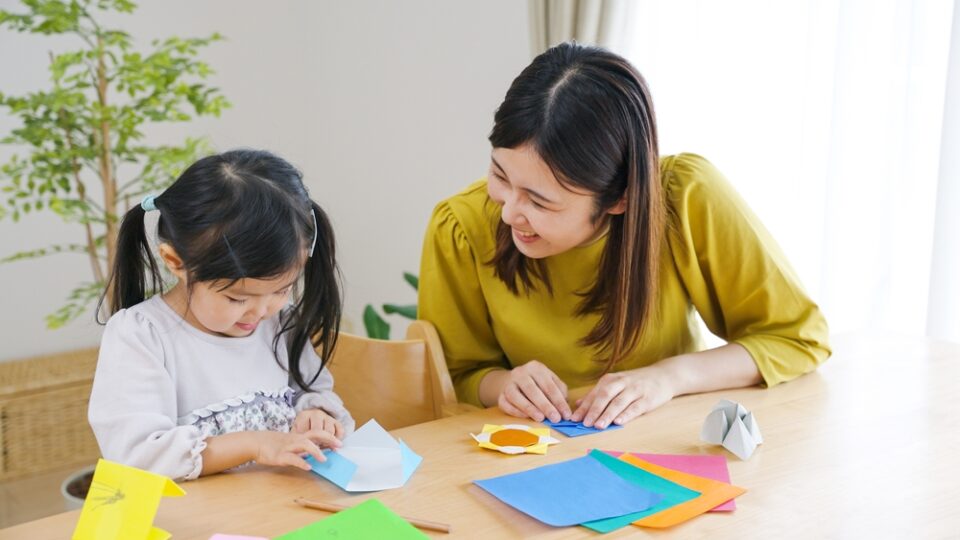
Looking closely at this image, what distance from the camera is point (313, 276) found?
151 centimetres

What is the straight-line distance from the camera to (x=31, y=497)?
10.1ft

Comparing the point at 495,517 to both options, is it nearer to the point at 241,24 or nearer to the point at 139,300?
the point at 139,300

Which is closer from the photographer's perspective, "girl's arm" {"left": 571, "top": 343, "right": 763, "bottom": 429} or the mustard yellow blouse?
"girl's arm" {"left": 571, "top": 343, "right": 763, "bottom": 429}

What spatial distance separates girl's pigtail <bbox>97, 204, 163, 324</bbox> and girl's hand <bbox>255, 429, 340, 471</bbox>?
0.34 m

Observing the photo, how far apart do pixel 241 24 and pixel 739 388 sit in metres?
2.48

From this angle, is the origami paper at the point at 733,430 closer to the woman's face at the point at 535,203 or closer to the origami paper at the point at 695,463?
the origami paper at the point at 695,463

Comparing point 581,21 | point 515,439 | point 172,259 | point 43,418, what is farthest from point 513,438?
point 43,418

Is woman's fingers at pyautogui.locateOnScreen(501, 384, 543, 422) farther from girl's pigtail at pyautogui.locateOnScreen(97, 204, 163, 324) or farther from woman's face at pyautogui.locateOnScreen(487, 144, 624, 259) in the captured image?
girl's pigtail at pyautogui.locateOnScreen(97, 204, 163, 324)

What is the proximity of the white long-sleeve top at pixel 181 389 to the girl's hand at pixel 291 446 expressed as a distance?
8cm

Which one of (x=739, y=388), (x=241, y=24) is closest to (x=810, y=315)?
(x=739, y=388)

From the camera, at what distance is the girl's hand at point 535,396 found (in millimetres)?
1481

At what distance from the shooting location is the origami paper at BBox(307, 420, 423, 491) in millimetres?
1233

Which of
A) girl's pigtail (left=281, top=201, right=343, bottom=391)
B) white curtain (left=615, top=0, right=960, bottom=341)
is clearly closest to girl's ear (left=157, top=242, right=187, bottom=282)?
girl's pigtail (left=281, top=201, right=343, bottom=391)

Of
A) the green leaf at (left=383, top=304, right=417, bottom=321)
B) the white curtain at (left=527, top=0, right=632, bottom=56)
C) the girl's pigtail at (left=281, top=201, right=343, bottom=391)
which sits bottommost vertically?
the green leaf at (left=383, top=304, right=417, bottom=321)
